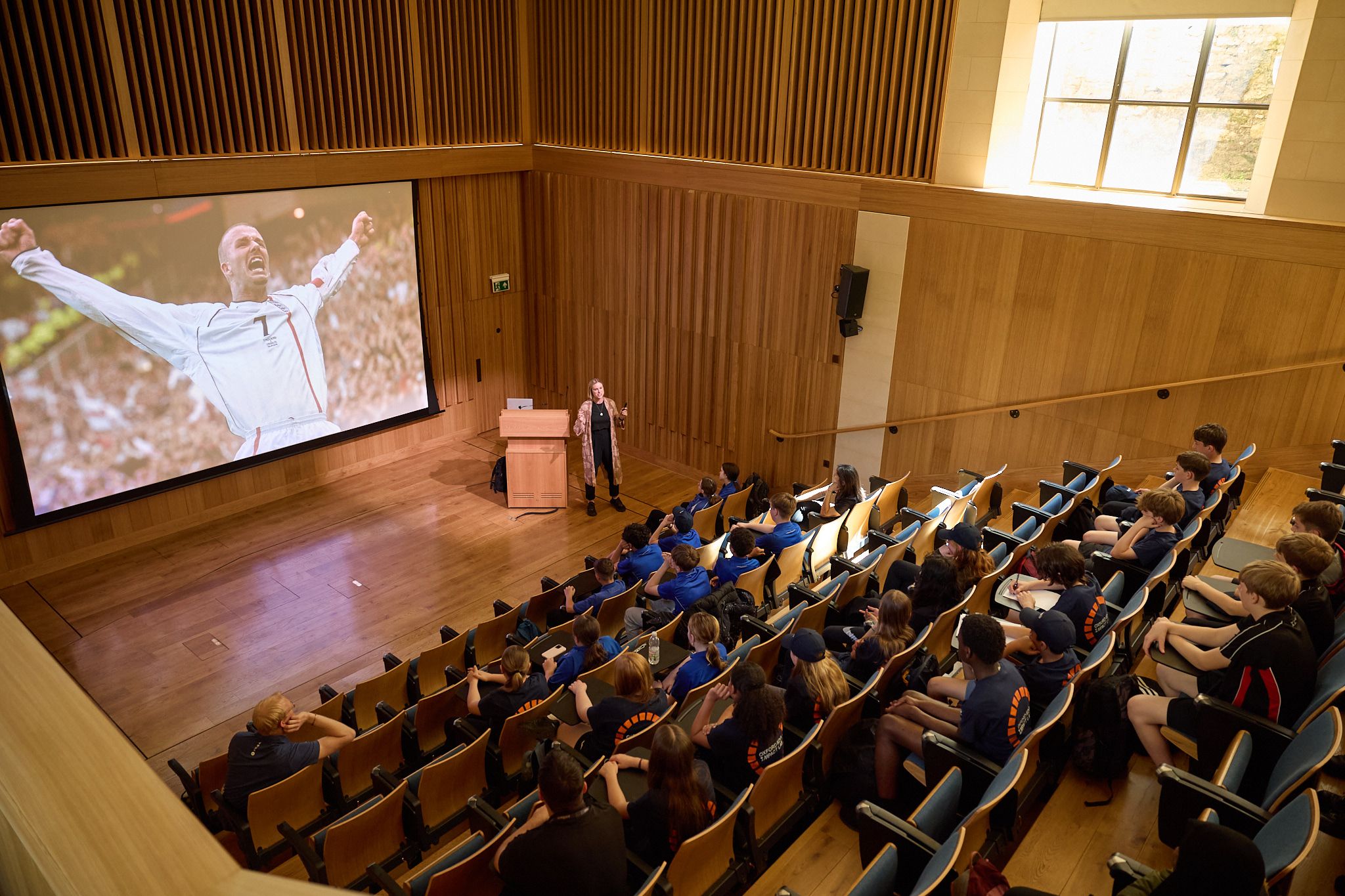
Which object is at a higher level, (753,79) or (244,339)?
(753,79)

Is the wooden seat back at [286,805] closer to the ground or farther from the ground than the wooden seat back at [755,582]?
closer to the ground

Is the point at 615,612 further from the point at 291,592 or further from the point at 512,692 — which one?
the point at 291,592

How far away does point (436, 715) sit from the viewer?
509 centimetres

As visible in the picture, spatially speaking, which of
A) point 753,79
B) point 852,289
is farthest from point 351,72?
point 852,289

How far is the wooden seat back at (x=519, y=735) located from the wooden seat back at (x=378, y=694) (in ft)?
3.77

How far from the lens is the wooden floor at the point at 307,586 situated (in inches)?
261

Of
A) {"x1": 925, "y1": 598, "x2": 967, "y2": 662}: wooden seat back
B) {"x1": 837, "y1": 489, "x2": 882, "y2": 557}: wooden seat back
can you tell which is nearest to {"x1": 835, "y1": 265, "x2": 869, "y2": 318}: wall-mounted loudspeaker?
{"x1": 837, "y1": 489, "x2": 882, "y2": 557}: wooden seat back

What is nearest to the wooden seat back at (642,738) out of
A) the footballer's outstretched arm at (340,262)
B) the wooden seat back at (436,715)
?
the wooden seat back at (436,715)

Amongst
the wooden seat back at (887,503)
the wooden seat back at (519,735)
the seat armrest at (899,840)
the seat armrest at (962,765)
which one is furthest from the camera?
the wooden seat back at (887,503)

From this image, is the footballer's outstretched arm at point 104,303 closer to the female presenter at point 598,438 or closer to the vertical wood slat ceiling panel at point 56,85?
the vertical wood slat ceiling panel at point 56,85

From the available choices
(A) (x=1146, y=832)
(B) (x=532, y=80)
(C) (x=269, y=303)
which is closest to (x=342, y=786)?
(A) (x=1146, y=832)

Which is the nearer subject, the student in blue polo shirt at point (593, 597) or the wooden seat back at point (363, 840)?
the wooden seat back at point (363, 840)

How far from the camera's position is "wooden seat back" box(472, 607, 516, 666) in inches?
236

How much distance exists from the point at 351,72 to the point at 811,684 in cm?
809
